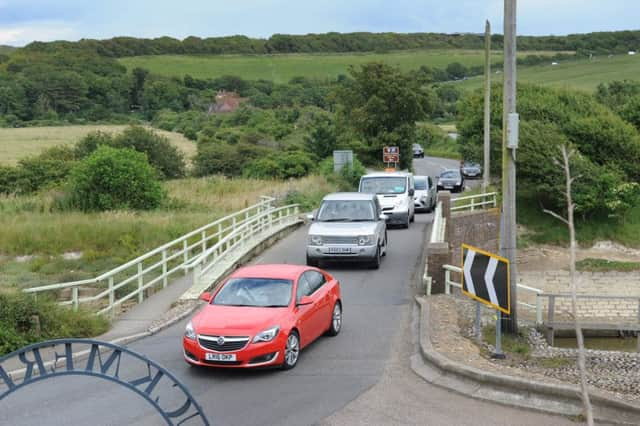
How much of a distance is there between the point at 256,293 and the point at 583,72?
407 ft

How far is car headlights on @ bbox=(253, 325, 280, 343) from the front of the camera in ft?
36.2

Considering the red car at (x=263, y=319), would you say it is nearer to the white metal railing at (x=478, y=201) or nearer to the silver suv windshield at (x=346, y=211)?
the silver suv windshield at (x=346, y=211)

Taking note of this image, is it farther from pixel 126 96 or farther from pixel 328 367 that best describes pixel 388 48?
pixel 328 367

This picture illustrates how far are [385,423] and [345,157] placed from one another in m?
38.0

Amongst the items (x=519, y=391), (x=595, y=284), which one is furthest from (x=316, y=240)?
(x=595, y=284)

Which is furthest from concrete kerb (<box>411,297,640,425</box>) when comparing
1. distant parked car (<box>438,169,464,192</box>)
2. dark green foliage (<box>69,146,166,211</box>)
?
distant parked car (<box>438,169,464,192</box>)

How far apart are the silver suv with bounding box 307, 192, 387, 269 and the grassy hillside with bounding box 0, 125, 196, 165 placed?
4619 centimetres

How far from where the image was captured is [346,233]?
20250 mm

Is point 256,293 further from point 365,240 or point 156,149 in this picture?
point 156,149

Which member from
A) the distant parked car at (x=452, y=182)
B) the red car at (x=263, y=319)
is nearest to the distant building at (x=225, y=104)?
the distant parked car at (x=452, y=182)

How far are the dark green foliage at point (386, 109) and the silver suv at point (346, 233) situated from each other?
110 feet

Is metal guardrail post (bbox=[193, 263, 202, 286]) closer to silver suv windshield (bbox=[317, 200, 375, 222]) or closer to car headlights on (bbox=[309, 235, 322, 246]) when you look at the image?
car headlights on (bbox=[309, 235, 322, 246])

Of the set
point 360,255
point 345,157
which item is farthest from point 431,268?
point 345,157

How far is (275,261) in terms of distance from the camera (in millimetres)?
22375
